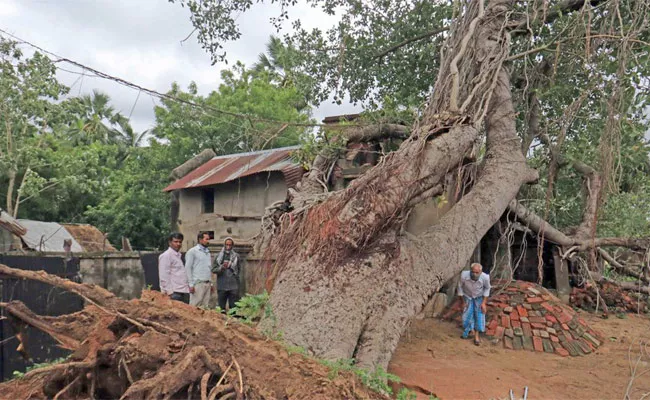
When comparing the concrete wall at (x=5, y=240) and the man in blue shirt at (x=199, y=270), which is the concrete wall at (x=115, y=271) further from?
the concrete wall at (x=5, y=240)

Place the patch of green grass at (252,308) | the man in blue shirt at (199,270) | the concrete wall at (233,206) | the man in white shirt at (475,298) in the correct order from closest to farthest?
the patch of green grass at (252,308)
the man in blue shirt at (199,270)
the man in white shirt at (475,298)
the concrete wall at (233,206)

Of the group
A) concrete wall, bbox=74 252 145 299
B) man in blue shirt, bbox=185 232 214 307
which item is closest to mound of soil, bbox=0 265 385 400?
man in blue shirt, bbox=185 232 214 307

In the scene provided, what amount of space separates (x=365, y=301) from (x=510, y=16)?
20.8 ft

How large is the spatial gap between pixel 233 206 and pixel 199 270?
9.63 meters

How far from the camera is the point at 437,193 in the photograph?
6.54 metres

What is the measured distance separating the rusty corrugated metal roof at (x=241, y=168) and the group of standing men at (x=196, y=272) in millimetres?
5682

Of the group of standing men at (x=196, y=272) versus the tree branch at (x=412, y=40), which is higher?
the tree branch at (x=412, y=40)

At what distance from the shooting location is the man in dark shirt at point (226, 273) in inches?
308

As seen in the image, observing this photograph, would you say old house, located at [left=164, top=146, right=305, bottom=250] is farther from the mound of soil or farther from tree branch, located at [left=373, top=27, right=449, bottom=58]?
the mound of soil

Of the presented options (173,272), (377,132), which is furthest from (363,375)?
(377,132)

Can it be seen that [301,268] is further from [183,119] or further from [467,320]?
[183,119]

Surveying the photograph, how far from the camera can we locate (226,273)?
309 inches

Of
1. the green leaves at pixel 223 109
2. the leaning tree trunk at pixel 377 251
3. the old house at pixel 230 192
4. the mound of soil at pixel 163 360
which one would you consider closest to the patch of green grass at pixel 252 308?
the leaning tree trunk at pixel 377 251

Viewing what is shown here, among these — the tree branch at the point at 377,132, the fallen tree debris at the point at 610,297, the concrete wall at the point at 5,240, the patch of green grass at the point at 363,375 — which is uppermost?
the tree branch at the point at 377,132
